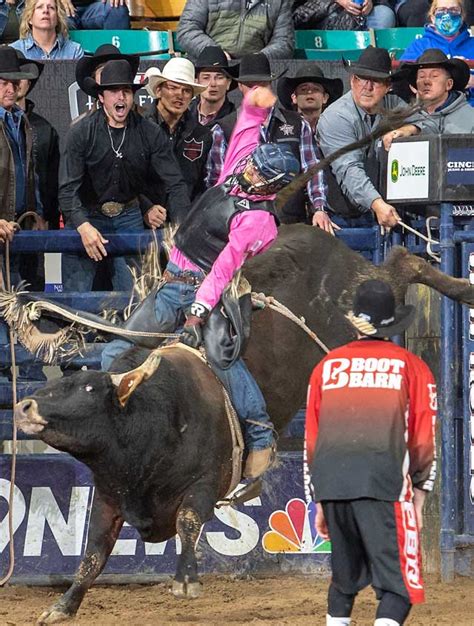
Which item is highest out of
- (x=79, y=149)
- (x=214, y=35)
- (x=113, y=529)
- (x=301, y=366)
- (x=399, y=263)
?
(x=214, y=35)

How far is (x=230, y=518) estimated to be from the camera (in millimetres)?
7844

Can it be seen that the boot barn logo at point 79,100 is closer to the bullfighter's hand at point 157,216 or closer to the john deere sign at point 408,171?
the bullfighter's hand at point 157,216

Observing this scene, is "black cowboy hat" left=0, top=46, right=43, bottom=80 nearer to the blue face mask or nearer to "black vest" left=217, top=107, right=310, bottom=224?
"black vest" left=217, top=107, right=310, bottom=224

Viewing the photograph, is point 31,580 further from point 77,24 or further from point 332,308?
point 77,24

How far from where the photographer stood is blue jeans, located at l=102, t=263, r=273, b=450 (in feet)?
22.2

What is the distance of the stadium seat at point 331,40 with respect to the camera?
11062 millimetres

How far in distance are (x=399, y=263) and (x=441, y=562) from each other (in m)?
1.83

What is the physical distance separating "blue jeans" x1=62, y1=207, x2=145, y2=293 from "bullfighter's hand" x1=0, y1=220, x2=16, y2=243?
0.61m

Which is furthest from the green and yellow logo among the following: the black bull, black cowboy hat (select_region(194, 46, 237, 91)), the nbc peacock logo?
the nbc peacock logo

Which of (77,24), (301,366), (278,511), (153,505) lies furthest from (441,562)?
(77,24)

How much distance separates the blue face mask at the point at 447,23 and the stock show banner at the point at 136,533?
12.2 feet

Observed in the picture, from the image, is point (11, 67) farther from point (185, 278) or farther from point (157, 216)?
point (185, 278)

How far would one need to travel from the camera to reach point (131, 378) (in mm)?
6055

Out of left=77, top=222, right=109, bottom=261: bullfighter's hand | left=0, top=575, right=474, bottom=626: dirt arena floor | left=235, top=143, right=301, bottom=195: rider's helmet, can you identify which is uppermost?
left=235, top=143, right=301, bottom=195: rider's helmet
